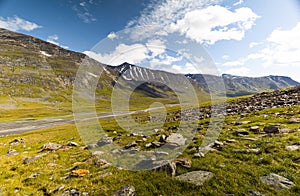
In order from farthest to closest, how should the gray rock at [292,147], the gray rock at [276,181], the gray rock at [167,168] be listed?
1. the gray rock at [292,147]
2. the gray rock at [167,168]
3. the gray rock at [276,181]

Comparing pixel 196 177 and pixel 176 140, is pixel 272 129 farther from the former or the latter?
pixel 196 177

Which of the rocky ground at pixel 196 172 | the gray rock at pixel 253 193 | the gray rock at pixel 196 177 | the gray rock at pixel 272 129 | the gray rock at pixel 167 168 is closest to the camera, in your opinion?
the gray rock at pixel 253 193

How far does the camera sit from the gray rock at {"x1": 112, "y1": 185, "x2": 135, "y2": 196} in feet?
32.6

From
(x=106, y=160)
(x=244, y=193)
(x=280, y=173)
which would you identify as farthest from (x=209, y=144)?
(x=106, y=160)

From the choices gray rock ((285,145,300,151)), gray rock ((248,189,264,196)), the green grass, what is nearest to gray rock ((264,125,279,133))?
the green grass

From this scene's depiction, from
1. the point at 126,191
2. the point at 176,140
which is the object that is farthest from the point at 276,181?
the point at 176,140

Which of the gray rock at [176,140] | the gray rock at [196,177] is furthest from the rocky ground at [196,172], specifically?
the gray rock at [176,140]

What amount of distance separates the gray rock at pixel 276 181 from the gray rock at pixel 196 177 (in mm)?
2814

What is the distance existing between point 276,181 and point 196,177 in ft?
13.6

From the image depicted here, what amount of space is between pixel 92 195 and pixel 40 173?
6634mm

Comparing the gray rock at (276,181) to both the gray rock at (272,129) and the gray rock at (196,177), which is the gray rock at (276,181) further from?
the gray rock at (272,129)

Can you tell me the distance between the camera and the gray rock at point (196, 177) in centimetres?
1043

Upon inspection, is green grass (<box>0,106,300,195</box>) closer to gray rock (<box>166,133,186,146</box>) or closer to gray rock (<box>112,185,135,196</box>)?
gray rock (<box>112,185,135,196</box>)

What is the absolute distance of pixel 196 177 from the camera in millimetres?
10859
